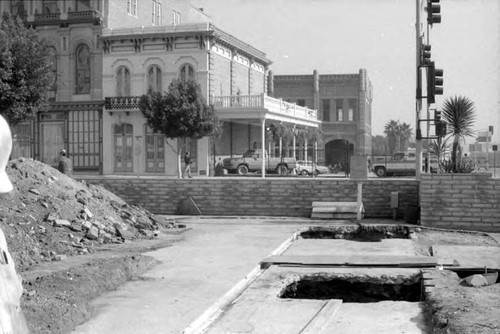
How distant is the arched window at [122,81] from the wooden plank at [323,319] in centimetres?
3493

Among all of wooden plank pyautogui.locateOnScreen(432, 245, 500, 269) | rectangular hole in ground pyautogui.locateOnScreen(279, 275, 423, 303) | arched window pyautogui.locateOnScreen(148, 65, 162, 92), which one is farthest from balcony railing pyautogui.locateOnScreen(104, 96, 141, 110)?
rectangular hole in ground pyautogui.locateOnScreen(279, 275, 423, 303)

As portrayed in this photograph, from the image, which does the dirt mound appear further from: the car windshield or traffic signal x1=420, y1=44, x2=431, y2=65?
the car windshield

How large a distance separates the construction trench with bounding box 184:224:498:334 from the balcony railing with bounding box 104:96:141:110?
26509 millimetres

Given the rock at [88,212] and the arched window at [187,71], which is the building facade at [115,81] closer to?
the arched window at [187,71]

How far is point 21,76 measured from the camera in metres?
25.0

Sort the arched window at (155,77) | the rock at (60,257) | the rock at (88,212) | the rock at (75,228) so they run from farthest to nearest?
the arched window at (155,77)
the rock at (88,212)
the rock at (75,228)
the rock at (60,257)

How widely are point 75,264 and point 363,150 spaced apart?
52274 mm

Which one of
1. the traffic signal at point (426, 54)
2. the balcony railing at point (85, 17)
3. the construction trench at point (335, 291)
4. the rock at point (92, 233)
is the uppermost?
the balcony railing at point (85, 17)

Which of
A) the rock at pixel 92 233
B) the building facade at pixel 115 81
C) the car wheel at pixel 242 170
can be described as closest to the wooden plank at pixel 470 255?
the rock at pixel 92 233

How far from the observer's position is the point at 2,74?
79.3 feet

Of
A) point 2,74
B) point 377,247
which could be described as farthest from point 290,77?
point 377,247

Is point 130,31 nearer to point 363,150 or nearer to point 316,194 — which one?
point 316,194

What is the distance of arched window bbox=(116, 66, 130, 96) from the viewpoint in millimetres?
41281

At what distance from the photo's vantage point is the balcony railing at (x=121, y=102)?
131 ft
